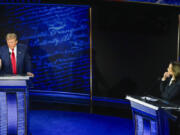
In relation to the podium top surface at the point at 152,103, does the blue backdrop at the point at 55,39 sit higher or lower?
higher

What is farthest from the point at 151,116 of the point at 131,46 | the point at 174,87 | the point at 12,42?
the point at 131,46

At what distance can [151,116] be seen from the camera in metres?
2.69

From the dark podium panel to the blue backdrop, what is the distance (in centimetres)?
260

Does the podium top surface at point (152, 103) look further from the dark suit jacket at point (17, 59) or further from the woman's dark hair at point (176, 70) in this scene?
the dark suit jacket at point (17, 59)

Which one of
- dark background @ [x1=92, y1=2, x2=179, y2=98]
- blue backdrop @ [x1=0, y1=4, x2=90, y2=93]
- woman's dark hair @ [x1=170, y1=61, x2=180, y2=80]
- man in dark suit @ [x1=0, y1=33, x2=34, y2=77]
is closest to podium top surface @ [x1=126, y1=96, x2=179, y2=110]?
woman's dark hair @ [x1=170, y1=61, x2=180, y2=80]

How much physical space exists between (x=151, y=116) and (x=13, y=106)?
1.71 m

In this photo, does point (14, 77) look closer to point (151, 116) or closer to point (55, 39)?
point (151, 116)

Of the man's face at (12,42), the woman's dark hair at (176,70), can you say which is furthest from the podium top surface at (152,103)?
the man's face at (12,42)

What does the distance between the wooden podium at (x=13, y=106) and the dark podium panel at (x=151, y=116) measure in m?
1.36

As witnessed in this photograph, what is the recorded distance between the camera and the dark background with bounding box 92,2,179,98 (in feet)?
16.0

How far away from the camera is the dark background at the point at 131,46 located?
4.88m

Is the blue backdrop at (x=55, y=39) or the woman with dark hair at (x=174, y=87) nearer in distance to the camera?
the woman with dark hair at (x=174, y=87)

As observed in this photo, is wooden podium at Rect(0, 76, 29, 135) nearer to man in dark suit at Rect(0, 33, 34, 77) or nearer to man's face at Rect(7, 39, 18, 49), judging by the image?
man in dark suit at Rect(0, 33, 34, 77)

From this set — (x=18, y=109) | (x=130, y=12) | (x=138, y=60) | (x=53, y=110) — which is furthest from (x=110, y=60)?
(x=18, y=109)
